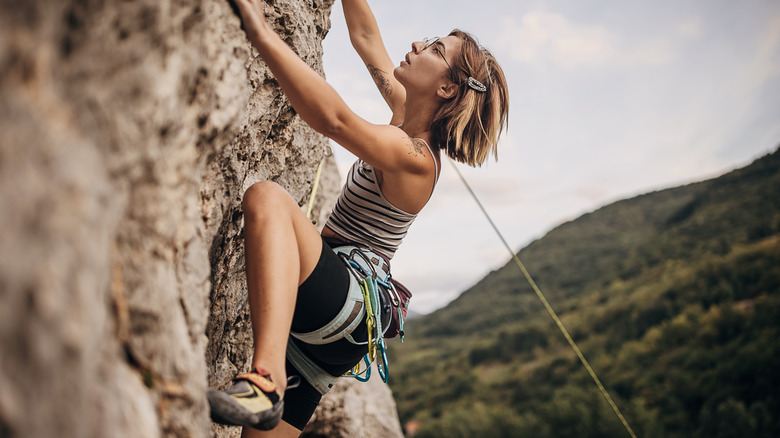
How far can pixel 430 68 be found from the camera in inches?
106

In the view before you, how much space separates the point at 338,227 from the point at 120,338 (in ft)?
4.48

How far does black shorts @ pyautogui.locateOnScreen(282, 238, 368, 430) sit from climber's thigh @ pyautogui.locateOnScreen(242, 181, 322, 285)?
5cm

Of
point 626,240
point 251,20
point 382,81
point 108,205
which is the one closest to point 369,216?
point 251,20

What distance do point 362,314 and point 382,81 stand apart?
164cm

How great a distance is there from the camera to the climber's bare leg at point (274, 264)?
1779 millimetres

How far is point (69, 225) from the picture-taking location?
3.36ft

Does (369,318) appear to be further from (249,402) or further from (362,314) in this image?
(249,402)

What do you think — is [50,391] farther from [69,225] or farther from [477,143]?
[477,143]

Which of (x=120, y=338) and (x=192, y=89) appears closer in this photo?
(x=120, y=338)

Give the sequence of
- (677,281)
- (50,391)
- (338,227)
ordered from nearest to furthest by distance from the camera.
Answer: (50,391) < (338,227) < (677,281)

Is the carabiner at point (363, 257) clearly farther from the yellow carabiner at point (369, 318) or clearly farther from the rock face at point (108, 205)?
the rock face at point (108, 205)

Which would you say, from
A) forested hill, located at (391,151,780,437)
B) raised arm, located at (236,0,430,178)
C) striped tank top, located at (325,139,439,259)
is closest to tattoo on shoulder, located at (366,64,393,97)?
striped tank top, located at (325,139,439,259)

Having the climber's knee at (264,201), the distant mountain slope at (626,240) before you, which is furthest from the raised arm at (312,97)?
the distant mountain slope at (626,240)

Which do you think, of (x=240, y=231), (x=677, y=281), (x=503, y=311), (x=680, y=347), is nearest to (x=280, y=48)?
(x=240, y=231)
